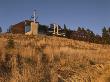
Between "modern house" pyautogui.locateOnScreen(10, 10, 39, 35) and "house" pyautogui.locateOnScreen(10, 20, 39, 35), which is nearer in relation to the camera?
"modern house" pyautogui.locateOnScreen(10, 10, 39, 35)

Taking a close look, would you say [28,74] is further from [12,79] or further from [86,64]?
[86,64]

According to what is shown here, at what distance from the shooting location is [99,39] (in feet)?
162

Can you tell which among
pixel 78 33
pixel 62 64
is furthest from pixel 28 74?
pixel 78 33

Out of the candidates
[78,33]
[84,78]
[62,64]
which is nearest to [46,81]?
[84,78]

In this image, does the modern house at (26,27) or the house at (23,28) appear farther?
the house at (23,28)

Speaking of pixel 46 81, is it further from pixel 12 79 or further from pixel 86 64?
pixel 86 64

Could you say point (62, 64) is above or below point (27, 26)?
below

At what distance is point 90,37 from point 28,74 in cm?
4137

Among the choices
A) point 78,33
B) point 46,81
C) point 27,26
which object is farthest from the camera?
point 78,33

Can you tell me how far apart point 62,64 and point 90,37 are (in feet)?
122

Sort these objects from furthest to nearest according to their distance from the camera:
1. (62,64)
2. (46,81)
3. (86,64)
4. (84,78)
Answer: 1. (86,64)
2. (62,64)
3. (84,78)
4. (46,81)

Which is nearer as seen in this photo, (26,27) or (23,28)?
(26,27)

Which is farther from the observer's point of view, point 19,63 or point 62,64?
point 62,64

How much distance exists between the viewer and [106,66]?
1377 cm
